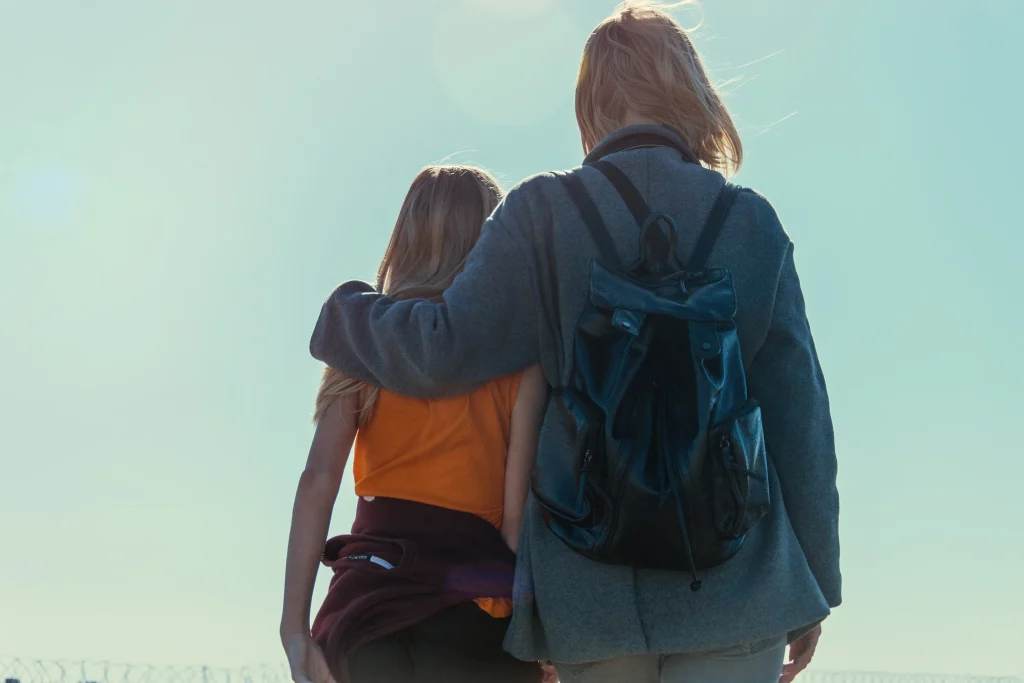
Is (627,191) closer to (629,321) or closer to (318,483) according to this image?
(629,321)

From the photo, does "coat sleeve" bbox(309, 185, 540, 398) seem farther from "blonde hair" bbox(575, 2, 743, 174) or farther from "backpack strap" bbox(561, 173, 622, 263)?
"blonde hair" bbox(575, 2, 743, 174)

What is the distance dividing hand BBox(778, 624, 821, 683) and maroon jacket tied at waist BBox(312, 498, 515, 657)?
30.8 inches

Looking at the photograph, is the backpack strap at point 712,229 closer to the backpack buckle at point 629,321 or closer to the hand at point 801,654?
the backpack buckle at point 629,321

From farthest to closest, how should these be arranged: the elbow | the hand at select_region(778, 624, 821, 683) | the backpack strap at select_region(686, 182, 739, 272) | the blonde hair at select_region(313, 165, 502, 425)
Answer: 1. the blonde hair at select_region(313, 165, 502, 425)
2. the elbow
3. the hand at select_region(778, 624, 821, 683)
4. the backpack strap at select_region(686, 182, 739, 272)

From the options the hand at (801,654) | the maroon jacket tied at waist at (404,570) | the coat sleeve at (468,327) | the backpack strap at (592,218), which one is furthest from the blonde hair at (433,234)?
the hand at (801,654)

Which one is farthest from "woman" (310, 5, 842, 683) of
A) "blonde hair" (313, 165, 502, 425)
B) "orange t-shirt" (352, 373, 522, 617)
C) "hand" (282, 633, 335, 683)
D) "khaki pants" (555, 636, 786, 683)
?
"hand" (282, 633, 335, 683)

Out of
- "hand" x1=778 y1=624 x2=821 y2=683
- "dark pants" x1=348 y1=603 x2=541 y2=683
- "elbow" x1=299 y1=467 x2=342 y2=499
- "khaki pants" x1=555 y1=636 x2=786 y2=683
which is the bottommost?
"hand" x1=778 y1=624 x2=821 y2=683

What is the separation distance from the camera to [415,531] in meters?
2.82

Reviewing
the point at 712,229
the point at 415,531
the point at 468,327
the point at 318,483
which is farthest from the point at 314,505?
the point at 712,229

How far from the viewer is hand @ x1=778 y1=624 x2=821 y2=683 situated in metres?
2.83

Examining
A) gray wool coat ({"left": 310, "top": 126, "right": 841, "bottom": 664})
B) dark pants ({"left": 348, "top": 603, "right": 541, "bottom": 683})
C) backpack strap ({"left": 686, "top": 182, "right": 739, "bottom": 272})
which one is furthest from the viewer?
dark pants ({"left": 348, "top": 603, "right": 541, "bottom": 683})

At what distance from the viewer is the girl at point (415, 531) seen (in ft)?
8.89

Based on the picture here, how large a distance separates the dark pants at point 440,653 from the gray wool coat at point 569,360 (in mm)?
152

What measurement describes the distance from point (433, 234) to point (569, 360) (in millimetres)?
760
